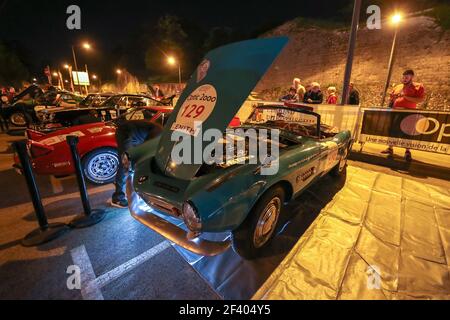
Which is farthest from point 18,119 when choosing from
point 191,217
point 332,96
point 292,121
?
point 332,96

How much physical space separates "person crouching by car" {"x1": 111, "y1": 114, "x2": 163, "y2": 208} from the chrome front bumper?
31.3 inches

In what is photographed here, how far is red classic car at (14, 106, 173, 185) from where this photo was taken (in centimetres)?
342

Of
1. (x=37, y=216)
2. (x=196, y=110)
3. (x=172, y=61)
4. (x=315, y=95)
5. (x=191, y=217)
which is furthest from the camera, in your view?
(x=172, y=61)

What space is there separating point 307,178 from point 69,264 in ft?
9.26

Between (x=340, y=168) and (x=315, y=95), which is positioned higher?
(x=315, y=95)

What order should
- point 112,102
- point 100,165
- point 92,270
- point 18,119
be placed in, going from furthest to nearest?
1. point 18,119
2. point 112,102
3. point 100,165
4. point 92,270

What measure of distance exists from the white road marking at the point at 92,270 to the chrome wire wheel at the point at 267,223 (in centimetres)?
100

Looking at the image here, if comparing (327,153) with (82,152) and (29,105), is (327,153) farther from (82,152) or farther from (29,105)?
(29,105)

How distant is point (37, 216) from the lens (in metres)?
2.54

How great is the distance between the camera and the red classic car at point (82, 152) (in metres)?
Result: 3.42

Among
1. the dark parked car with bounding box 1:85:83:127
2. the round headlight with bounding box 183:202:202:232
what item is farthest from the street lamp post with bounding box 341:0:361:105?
the dark parked car with bounding box 1:85:83:127

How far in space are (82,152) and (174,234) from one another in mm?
2724

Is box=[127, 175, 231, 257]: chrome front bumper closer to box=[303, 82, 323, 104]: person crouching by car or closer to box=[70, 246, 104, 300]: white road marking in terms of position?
box=[70, 246, 104, 300]: white road marking
